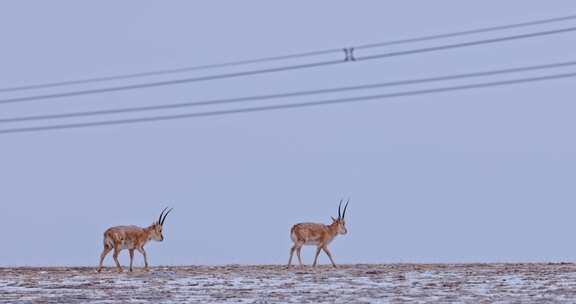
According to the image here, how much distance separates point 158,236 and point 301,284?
7856 mm

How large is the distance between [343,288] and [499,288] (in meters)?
2.73

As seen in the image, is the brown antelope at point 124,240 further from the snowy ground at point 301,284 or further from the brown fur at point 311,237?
the brown fur at point 311,237

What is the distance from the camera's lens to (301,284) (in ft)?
90.2

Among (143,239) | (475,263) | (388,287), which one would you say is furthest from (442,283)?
(143,239)

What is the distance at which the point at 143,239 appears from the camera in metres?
33.4

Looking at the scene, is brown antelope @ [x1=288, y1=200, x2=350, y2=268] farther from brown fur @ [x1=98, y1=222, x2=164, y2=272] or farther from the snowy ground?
brown fur @ [x1=98, y1=222, x2=164, y2=272]

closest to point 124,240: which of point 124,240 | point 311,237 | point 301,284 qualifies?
point 124,240

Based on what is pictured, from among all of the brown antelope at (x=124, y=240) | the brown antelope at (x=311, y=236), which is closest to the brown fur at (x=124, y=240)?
the brown antelope at (x=124, y=240)

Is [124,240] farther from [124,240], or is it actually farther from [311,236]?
[311,236]

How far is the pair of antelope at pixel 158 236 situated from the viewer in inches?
1293

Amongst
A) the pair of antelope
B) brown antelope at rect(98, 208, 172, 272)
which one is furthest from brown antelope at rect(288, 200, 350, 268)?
brown antelope at rect(98, 208, 172, 272)

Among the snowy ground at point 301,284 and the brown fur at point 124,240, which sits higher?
the brown fur at point 124,240

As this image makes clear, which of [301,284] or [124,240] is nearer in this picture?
[301,284]

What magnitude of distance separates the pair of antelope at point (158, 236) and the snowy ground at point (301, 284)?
0.70 m
